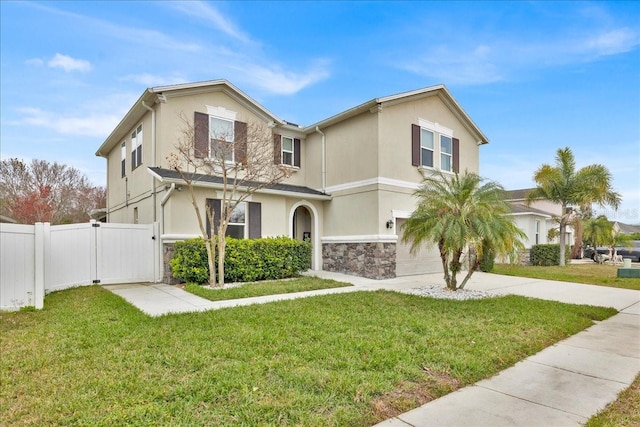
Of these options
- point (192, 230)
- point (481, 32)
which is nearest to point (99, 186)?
point (192, 230)

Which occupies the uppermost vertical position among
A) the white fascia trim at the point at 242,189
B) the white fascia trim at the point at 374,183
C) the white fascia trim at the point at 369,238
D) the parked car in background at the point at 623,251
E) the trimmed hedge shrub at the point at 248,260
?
the white fascia trim at the point at 374,183

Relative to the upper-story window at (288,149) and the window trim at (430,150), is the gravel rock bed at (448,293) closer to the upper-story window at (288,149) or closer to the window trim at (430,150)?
the window trim at (430,150)

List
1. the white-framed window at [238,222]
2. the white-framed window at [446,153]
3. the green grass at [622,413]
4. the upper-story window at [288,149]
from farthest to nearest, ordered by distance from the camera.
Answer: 1. the white-framed window at [446,153]
2. the upper-story window at [288,149]
3. the white-framed window at [238,222]
4. the green grass at [622,413]

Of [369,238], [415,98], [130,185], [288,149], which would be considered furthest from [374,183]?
[130,185]

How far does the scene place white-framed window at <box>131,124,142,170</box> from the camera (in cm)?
1397

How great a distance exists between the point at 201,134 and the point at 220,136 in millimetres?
651

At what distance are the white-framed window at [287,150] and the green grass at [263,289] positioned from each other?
245 inches

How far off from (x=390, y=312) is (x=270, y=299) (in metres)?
2.87

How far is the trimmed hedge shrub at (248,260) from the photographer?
10.6m

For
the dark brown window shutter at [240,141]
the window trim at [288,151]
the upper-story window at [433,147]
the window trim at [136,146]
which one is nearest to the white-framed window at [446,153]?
the upper-story window at [433,147]

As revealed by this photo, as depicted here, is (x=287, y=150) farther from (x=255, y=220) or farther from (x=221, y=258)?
(x=221, y=258)

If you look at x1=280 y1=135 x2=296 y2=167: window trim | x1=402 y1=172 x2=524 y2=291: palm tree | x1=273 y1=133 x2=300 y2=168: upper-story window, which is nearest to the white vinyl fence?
x1=273 y1=133 x2=300 y2=168: upper-story window

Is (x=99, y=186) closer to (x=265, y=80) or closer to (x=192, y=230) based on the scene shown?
(x=265, y=80)

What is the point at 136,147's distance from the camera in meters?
14.3
